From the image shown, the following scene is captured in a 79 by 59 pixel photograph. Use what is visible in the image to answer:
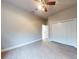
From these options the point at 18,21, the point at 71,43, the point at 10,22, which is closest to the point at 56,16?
the point at 71,43

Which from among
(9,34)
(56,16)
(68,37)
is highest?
(56,16)

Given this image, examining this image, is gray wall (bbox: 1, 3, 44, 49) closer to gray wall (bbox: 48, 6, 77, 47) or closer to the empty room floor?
the empty room floor

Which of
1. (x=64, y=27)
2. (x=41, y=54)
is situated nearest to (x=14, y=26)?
(x=41, y=54)

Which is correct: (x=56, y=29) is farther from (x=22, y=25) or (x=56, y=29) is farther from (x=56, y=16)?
(x=22, y=25)

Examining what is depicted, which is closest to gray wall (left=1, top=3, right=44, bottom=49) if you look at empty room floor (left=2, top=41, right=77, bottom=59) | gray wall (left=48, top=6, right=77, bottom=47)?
empty room floor (left=2, top=41, right=77, bottom=59)

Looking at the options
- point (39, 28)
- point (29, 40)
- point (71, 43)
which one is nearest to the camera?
point (71, 43)

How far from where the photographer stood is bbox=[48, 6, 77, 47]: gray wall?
17.2 feet

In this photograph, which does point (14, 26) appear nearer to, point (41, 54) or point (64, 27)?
point (41, 54)

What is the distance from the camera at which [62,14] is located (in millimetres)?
6418

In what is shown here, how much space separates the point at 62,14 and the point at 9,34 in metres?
4.20

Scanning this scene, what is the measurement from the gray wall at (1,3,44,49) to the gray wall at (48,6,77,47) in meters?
2.16

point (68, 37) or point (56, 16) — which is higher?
point (56, 16)

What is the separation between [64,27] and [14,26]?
3690 millimetres

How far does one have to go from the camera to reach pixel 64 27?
20.6 ft
